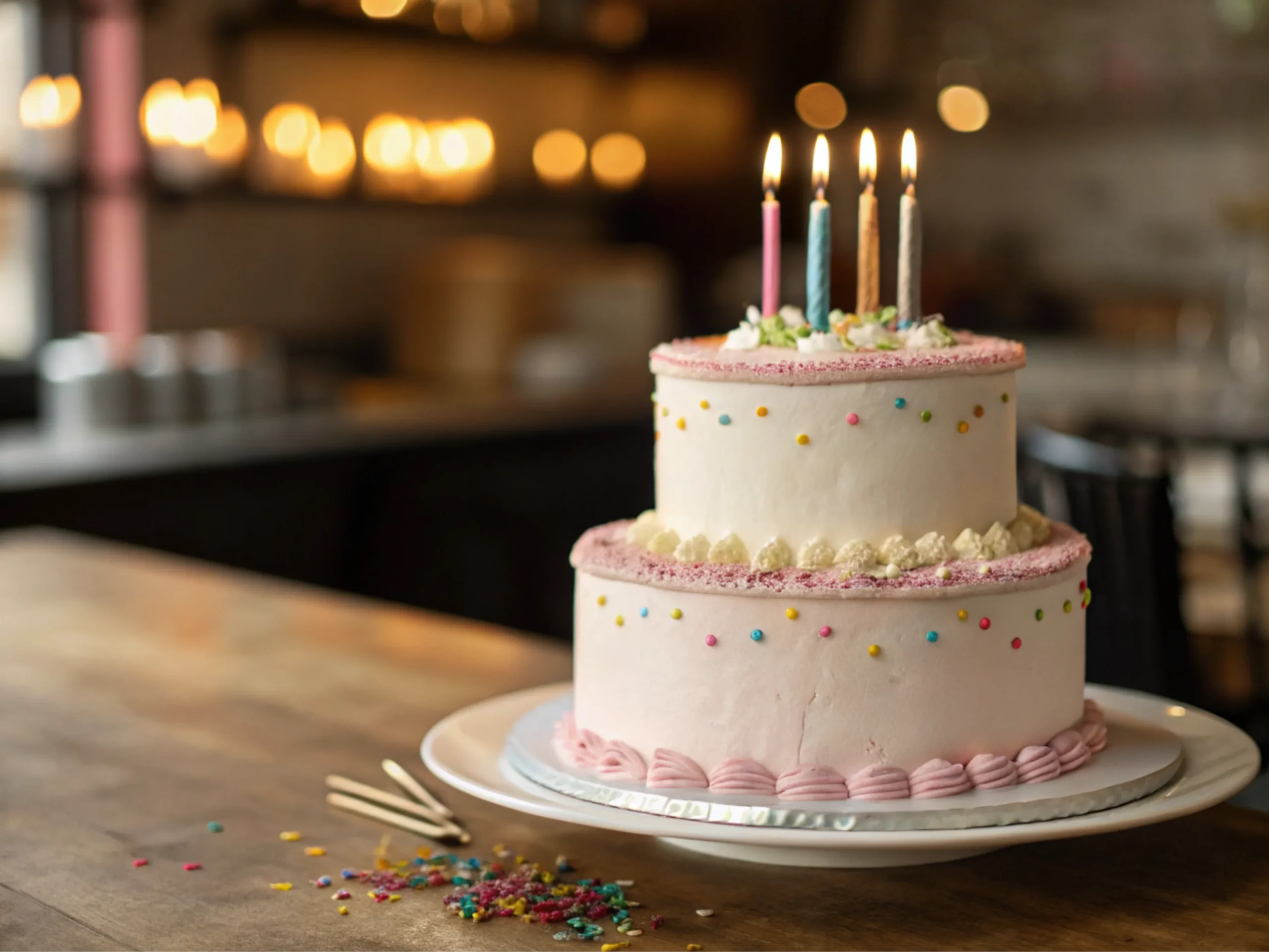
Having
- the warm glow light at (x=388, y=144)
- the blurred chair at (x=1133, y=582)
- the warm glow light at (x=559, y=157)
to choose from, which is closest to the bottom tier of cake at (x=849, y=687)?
the blurred chair at (x=1133, y=582)

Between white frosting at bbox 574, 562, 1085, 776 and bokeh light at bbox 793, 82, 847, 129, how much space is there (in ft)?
18.9

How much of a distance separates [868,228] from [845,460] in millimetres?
177

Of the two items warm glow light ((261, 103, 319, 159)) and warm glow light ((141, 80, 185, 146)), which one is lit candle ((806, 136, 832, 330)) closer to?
warm glow light ((141, 80, 185, 146))

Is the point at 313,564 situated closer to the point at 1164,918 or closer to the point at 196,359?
the point at 196,359

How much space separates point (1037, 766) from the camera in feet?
3.26

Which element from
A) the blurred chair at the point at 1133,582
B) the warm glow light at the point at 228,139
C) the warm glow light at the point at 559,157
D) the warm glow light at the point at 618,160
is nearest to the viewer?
the blurred chair at the point at 1133,582

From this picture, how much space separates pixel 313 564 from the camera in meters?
3.65

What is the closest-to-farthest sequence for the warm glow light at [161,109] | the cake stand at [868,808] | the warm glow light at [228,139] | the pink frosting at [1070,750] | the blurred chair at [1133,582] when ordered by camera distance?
the cake stand at [868,808] < the pink frosting at [1070,750] < the blurred chair at [1133,582] < the warm glow light at [161,109] < the warm glow light at [228,139]

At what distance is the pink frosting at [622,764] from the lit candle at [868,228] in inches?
14.3

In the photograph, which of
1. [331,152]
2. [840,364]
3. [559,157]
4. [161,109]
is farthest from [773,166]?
[559,157]

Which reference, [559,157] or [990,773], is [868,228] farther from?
[559,157]

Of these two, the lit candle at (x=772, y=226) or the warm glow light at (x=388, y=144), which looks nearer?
the lit candle at (x=772, y=226)

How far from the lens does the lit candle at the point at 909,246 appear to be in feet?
3.51

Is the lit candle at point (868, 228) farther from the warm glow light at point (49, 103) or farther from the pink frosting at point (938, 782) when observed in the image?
the warm glow light at point (49, 103)
